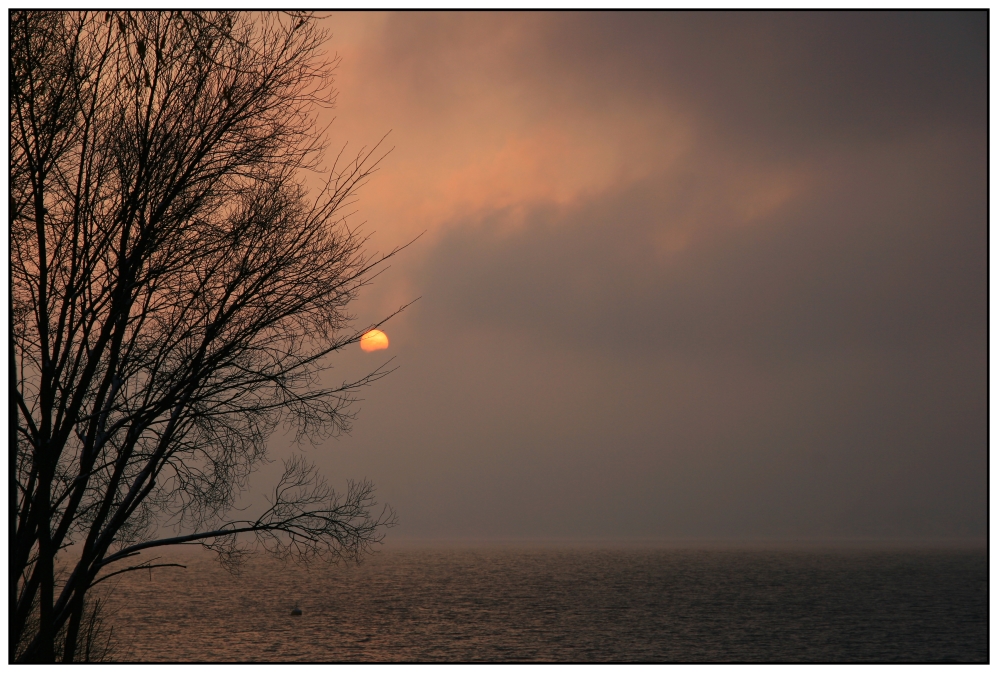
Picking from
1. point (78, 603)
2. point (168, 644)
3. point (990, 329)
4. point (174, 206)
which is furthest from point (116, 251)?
point (168, 644)

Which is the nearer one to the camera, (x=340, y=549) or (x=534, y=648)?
(x=340, y=549)

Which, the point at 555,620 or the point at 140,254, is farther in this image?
the point at 555,620

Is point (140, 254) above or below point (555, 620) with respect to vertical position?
above

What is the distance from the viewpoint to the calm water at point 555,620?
41.8 m

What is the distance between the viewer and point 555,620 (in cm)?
5769

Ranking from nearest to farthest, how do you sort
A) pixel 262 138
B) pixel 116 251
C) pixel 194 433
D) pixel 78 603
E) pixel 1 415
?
1. pixel 1 415
2. pixel 116 251
3. pixel 262 138
4. pixel 78 603
5. pixel 194 433

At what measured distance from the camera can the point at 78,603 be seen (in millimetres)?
9828

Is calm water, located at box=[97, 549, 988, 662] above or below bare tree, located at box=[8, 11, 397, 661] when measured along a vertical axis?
below

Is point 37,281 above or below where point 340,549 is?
above

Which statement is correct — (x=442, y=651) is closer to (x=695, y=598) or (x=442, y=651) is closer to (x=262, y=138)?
(x=262, y=138)

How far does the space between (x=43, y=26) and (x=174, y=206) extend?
6.93 feet

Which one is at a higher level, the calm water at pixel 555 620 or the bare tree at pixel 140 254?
the bare tree at pixel 140 254

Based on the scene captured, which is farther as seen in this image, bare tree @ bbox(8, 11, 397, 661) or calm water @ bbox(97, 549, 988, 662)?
calm water @ bbox(97, 549, 988, 662)

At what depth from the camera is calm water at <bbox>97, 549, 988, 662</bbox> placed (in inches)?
1644
